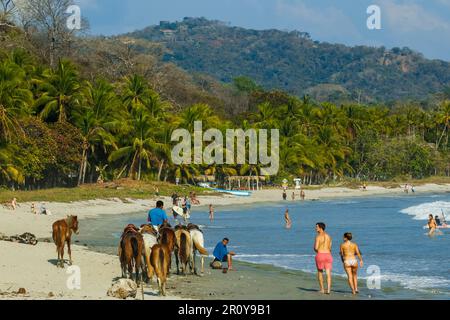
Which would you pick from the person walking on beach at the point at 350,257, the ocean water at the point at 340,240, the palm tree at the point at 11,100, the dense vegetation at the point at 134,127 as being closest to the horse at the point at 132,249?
the person walking on beach at the point at 350,257

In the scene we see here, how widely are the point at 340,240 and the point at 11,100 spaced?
28.1 meters

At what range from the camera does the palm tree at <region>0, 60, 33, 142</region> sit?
163ft

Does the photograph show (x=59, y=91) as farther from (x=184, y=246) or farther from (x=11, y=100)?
(x=184, y=246)

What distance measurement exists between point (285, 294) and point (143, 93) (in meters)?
58.0

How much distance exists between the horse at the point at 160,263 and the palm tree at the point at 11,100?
35.6 meters

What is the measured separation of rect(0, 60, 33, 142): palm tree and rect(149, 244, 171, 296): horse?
35570mm

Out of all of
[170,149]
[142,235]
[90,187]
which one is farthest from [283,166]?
Answer: [142,235]

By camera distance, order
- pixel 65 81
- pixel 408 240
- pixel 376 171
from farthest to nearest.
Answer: pixel 376 171
pixel 65 81
pixel 408 240

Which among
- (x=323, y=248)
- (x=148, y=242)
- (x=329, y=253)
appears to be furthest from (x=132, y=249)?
(x=329, y=253)

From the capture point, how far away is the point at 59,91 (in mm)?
61375

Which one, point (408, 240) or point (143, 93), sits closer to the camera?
point (408, 240)

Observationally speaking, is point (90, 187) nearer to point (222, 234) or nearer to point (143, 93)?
point (143, 93)

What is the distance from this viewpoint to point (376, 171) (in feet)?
374

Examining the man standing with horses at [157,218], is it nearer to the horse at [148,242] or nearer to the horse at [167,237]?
the horse at [167,237]
